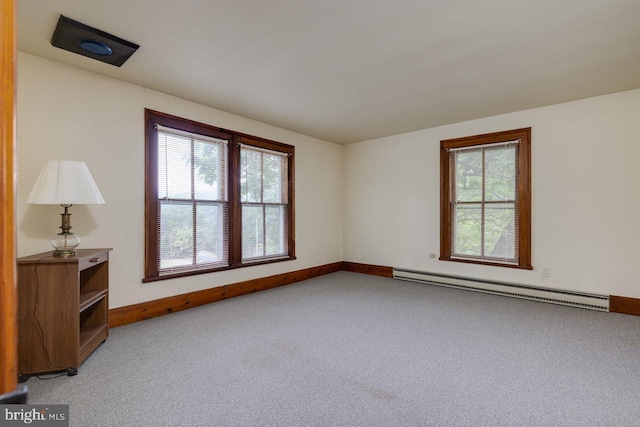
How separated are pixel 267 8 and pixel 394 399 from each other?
271 centimetres

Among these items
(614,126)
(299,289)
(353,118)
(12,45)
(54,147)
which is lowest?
(299,289)

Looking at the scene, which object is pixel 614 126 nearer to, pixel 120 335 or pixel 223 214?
pixel 223 214

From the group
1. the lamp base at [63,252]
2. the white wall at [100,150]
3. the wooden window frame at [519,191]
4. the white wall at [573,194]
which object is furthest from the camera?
the wooden window frame at [519,191]

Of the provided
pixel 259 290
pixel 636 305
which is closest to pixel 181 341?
pixel 259 290

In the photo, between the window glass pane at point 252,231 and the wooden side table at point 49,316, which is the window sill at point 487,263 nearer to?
the window glass pane at point 252,231

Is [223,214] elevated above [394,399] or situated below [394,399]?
above

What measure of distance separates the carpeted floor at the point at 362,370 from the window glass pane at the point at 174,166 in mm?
1453

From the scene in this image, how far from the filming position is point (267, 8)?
2.03 m

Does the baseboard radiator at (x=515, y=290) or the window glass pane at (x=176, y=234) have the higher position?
the window glass pane at (x=176, y=234)

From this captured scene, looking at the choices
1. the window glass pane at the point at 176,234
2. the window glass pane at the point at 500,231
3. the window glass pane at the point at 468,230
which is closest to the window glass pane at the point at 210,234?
the window glass pane at the point at 176,234

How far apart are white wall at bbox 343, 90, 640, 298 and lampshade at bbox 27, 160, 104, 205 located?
4.41m

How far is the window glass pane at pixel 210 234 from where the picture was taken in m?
3.81

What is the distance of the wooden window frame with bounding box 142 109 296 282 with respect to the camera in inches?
131

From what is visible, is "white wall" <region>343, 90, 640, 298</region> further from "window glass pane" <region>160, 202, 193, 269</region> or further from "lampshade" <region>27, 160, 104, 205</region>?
"lampshade" <region>27, 160, 104, 205</region>
